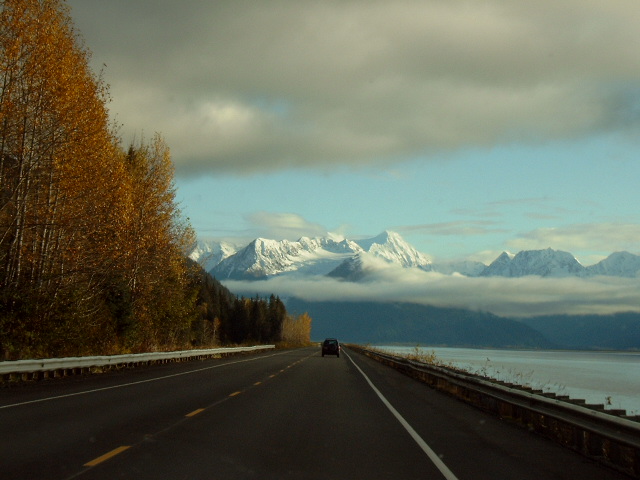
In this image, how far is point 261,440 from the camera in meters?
10.9

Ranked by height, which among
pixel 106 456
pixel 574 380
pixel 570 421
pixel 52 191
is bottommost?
pixel 574 380

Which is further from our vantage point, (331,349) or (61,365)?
(331,349)

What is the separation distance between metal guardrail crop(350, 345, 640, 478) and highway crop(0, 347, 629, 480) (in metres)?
0.27

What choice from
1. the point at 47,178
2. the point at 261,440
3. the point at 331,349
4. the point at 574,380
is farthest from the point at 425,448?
the point at 574,380

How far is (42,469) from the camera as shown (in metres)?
8.12

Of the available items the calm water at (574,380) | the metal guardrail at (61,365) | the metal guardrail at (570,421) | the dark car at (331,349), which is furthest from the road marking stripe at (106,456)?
the dark car at (331,349)

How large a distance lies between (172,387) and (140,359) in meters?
12.6

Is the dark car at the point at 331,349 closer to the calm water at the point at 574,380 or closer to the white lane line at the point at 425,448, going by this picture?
the calm water at the point at 574,380

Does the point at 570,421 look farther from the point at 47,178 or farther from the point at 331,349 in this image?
the point at 331,349

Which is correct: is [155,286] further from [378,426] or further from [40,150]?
[378,426]

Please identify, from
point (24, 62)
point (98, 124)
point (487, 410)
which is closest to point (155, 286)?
point (98, 124)

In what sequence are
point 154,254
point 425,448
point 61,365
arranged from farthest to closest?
1. point 154,254
2. point 61,365
3. point 425,448

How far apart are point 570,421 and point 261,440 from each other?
477 cm

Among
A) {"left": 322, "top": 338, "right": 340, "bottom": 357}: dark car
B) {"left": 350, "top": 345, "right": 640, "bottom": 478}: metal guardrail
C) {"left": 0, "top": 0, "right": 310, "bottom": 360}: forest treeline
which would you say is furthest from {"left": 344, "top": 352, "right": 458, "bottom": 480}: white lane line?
{"left": 322, "top": 338, "right": 340, "bottom": 357}: dark car
